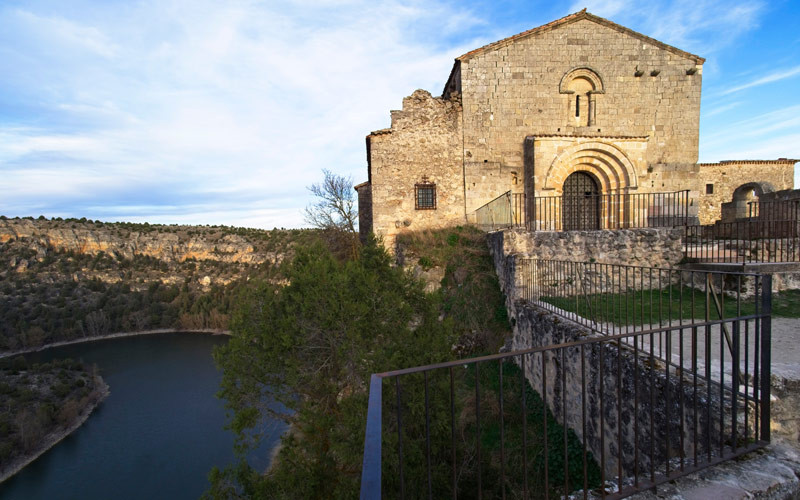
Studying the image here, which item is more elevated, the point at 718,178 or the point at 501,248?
the point at 718,178

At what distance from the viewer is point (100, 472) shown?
78.0 feet

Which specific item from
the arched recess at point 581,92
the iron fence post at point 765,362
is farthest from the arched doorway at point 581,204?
the iron fence post at point 765,362

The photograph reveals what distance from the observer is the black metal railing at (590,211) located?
13.4 m

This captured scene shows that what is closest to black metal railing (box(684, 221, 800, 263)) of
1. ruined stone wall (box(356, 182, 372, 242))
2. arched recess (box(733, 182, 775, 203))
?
ruined stone wall (box(356, 182, 372, 242))

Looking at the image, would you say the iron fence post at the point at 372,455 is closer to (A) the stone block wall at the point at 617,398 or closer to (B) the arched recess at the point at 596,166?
(A) the stone block wall at the point at 617,398

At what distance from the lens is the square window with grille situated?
14914 millimetres

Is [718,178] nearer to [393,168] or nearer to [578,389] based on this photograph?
[393,168]

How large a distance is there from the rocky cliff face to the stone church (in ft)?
157

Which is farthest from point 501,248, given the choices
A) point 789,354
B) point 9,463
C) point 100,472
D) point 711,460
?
point 9,463

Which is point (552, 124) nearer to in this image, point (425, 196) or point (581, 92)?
point (581, 92)

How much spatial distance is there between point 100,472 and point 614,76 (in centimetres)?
3770

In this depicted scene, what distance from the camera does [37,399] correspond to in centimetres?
3009

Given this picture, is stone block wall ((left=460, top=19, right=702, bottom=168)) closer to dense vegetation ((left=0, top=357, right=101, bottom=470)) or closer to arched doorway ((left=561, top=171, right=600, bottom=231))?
arched doorway ((left=561, top=171, right=600, bottom=231))

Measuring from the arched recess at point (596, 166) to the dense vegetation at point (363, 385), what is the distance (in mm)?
5867
